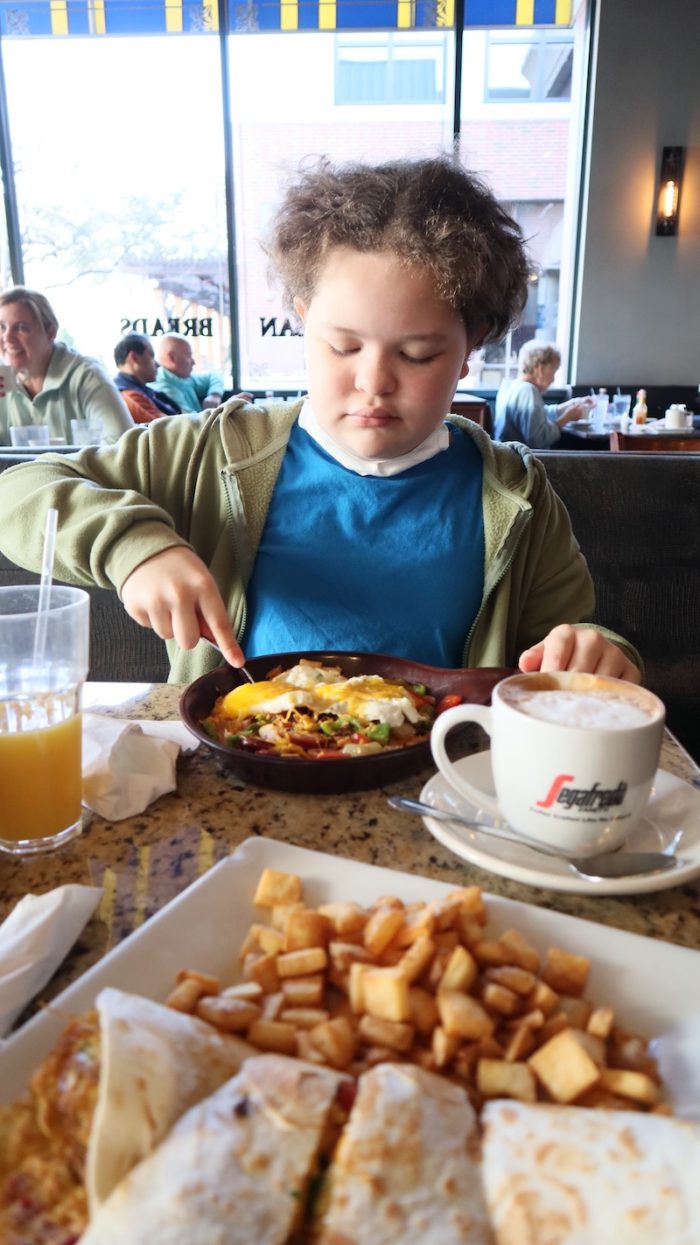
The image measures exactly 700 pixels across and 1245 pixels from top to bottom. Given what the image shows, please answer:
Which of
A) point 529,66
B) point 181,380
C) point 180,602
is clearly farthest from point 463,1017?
point 529,66

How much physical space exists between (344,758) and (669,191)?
8.33m

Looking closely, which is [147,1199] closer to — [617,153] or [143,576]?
[143,576]

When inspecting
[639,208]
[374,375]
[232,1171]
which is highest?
[639,208]

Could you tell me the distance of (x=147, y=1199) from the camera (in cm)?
43

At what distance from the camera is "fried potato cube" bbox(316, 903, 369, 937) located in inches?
26.7

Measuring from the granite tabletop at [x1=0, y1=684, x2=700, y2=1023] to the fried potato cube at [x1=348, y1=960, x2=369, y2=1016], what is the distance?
0.69 feet

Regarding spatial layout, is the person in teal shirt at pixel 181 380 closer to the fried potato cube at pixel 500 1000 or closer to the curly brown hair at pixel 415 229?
the curly brown hair at pixel 415 229

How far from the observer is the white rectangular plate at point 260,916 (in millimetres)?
586

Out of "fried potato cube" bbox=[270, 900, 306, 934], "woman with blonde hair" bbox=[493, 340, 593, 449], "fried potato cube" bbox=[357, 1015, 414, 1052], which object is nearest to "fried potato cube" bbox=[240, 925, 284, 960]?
"fried potato cube" bbox=[270, 900, 306, 934]

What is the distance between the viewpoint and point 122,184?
778 centimetres

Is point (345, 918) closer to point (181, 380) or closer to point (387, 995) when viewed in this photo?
point (387, 995)

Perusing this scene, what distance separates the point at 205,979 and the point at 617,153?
8.67 meters

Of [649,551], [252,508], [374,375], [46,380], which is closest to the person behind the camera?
[374,375]

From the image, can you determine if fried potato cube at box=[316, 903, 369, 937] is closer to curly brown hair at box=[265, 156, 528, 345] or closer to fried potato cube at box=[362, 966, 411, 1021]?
fried potato cube at box=[362, 966, 411, 1021]
